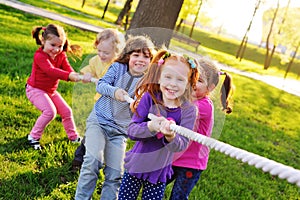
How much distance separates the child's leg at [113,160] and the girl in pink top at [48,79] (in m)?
1.04

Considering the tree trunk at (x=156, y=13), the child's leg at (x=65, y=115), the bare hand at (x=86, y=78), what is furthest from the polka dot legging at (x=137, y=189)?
the tree trunk at (x=156, y=13)

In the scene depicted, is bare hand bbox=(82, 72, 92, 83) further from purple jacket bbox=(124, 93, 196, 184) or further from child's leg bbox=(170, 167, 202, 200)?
child's leg bbox=(170, 167, 202, 200)

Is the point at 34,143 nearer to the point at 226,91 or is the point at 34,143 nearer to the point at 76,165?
the point at 76,165

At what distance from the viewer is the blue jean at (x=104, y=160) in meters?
2.72

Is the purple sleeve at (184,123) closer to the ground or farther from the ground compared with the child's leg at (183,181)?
farther from the ground

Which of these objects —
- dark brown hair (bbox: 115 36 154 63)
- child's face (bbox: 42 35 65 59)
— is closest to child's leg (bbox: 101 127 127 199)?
dark brown hair (bbox: 115 36 154 63)

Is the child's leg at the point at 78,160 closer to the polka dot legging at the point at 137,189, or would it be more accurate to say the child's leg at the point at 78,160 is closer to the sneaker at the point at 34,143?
the sneaker at the point at 34,143

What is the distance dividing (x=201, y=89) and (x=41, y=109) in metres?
1.97

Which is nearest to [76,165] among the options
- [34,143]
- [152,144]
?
[34,143]

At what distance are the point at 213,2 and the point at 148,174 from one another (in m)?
3.57

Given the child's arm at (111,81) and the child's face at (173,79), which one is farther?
the child's arm at (111,81)

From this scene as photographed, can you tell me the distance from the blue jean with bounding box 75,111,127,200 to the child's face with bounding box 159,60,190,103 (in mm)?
821

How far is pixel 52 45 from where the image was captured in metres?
3.62

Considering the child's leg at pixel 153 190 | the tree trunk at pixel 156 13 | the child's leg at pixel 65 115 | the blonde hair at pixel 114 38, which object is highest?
the tree trunk at pixel 156 13
